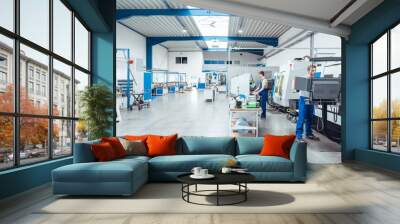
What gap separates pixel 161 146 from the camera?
6.99 m

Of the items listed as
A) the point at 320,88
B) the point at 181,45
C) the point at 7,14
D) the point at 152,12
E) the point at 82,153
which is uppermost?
the point at 181,45

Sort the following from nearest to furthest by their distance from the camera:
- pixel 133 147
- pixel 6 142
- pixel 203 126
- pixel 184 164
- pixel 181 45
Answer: pixel 6 142
pixel 184 164
pixel 133 147
pixel 203 126
pixel 181 45

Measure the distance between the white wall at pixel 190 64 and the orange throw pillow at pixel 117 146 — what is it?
1174 inches

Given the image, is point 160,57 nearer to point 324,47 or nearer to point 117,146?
Answer: point 324,47

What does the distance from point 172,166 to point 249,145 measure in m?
1.47


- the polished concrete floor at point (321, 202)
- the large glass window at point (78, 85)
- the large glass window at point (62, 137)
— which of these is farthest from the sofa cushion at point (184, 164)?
the large glass window at point (78, 85)

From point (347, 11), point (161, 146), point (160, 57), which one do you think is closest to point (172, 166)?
point (161, 146)

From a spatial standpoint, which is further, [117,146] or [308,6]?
[308,6]

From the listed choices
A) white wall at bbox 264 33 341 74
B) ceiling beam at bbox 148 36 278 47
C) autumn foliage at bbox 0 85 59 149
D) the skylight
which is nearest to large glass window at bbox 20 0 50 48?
autumn foliage at bbox 0 85 59 149

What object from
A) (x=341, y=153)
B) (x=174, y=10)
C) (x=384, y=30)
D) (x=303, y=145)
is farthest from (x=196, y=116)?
(x=303, y=145)

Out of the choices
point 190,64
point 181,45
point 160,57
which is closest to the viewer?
point 160,57

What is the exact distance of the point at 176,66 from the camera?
36.4m

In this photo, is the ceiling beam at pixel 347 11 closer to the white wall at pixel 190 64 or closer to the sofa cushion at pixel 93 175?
the sofa cushion at pixel 93 175

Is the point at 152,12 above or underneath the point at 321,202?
above
